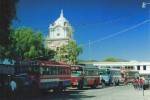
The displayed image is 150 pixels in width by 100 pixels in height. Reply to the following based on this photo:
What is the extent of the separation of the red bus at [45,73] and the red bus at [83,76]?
13.4ft

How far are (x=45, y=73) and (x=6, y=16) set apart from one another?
9.71 meters

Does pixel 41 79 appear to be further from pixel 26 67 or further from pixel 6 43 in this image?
pixel 6 43

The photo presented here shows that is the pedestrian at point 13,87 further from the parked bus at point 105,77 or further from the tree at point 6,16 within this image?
the parked bus at point 105,77

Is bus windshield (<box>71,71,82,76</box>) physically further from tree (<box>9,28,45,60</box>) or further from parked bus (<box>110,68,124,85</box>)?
tree (<box>9,28,45,60</box>)

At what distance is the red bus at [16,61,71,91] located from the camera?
39.4m

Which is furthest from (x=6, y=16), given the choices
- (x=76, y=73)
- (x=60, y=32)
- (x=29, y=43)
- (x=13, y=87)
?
(x=60, y=32)

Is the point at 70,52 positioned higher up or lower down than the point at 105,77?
higher up

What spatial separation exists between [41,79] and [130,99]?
26.2 feet

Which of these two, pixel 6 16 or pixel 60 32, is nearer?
pixel 6 16

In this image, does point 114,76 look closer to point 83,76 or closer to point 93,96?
point 83,76

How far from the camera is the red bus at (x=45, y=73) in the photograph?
39438mm

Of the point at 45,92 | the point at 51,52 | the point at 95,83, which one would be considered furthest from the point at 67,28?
the point at 45,92

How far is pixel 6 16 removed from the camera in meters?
32.5

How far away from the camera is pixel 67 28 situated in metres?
173
